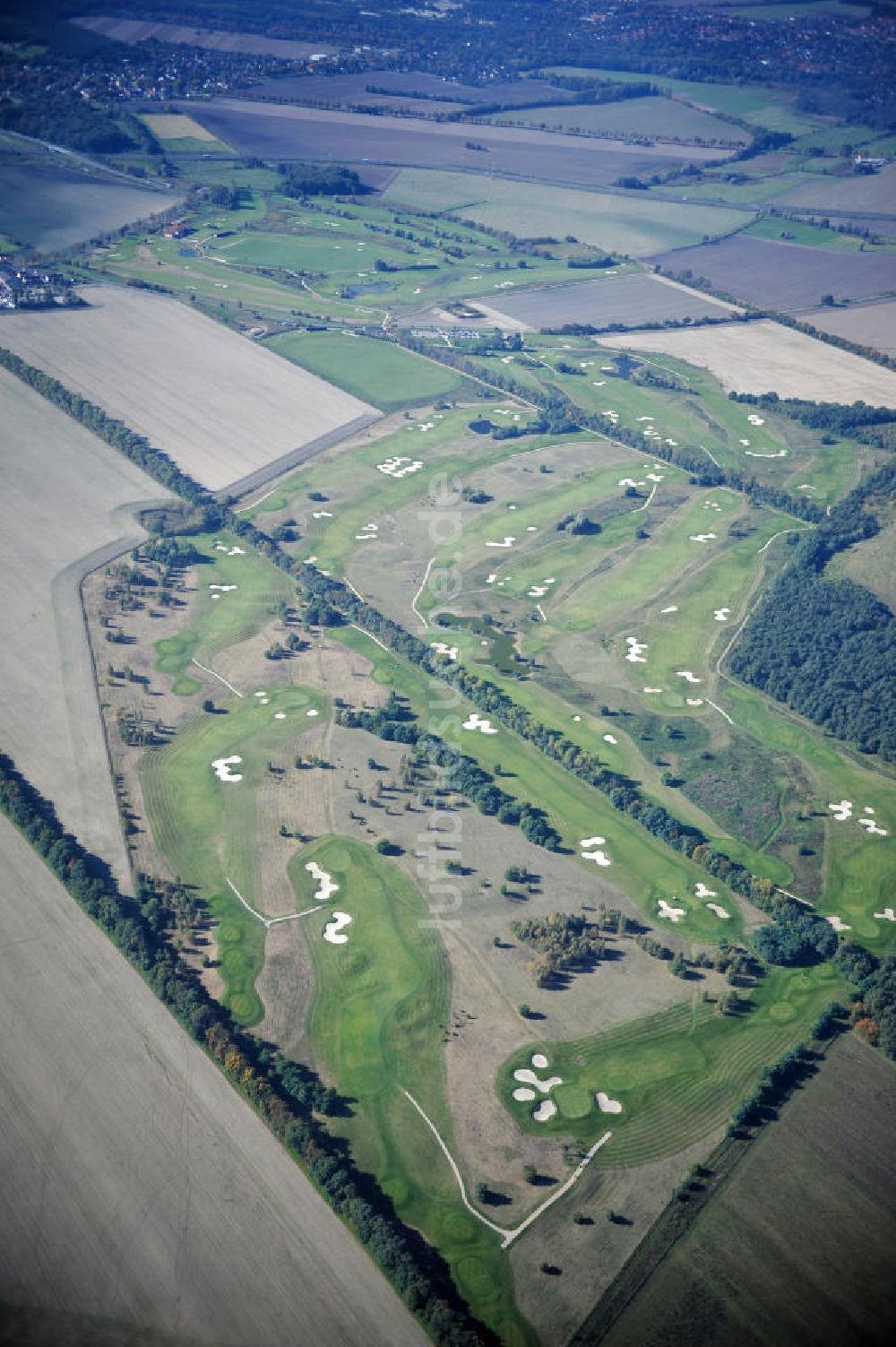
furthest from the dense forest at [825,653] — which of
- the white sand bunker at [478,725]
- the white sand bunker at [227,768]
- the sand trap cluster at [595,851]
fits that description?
the white sand bunker at [227,768]

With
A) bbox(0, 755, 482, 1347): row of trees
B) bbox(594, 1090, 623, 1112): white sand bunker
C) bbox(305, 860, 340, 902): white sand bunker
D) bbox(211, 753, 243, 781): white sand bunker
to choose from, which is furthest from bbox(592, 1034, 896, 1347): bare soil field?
bbox(211, 753, 243, 781): white sand bunker

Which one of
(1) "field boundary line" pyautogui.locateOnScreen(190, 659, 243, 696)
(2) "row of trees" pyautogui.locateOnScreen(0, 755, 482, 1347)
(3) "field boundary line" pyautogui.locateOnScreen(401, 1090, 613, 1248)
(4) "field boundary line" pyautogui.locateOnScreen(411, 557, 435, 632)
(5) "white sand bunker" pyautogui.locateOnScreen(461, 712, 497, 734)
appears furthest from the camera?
(4) "field boundary line" pyautogui.locateOnScreen(411, 557, 435, 632)

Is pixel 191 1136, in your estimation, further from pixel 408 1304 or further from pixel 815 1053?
pixel 815 1053

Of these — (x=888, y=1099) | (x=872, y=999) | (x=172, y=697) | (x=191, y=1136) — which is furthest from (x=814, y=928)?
(x=172, y=697)

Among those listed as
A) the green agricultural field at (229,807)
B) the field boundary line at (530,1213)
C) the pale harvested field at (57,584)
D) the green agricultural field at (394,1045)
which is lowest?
the field boundary line at (530,1213)

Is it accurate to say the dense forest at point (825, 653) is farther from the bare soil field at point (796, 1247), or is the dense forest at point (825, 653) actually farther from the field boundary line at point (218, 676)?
the field boundary line at point (218, 676)

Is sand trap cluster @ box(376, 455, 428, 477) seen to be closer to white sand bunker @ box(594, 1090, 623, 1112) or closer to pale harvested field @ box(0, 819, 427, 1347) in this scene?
pale harvested field @ box(0, 819, 427, 1347)
